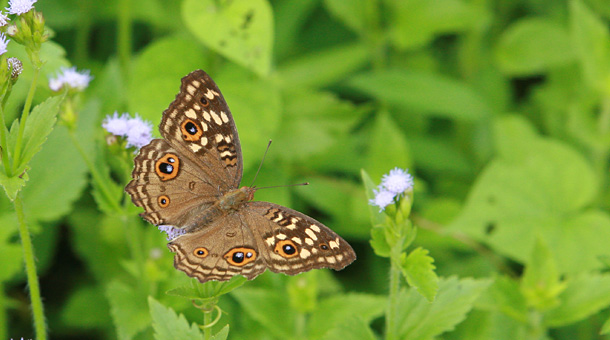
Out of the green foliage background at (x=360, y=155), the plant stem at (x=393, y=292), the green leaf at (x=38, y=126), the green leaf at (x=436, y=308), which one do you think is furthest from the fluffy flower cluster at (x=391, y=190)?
the green leaf at (x=38, y=126)

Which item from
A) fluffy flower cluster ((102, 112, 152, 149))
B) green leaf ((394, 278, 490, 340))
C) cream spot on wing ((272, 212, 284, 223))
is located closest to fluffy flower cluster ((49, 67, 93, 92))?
fluffy flower cluster ((102, 112, 152, 149))

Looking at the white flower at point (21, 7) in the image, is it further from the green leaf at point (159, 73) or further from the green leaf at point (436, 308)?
the green leaf at point (436, 308)

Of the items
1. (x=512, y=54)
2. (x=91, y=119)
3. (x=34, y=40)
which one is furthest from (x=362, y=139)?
(x=34, y=40)

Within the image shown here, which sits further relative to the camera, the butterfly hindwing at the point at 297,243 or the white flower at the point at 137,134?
the white flower at the point at 137,134

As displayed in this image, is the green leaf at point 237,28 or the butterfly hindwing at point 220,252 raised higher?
the green leaf at point 237,28

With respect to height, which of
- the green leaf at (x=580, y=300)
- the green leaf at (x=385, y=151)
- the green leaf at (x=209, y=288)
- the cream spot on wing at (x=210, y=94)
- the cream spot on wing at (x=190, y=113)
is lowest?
the green leaf at (x=580, y=300)

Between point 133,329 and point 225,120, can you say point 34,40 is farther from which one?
point 133,329
